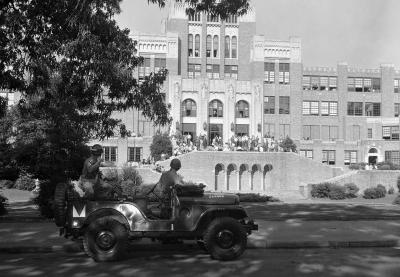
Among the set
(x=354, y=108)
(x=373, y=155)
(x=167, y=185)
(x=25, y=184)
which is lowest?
(x=25, y=184)

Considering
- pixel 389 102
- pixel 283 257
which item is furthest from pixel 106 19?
pixel 389 102

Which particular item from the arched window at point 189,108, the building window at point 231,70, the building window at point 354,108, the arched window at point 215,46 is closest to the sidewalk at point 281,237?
the arched window at point 189,108

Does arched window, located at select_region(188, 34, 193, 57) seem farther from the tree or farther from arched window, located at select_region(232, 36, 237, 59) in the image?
the tree

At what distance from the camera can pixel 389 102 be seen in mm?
78625

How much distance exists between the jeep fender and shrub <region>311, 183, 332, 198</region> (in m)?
35.0

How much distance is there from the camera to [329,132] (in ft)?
256

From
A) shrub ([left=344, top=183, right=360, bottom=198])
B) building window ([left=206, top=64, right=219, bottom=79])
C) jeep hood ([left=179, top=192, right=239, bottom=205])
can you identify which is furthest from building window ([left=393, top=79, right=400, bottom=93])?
Result: jeep hood ([left=179, top=192, right=239, bottom=205])

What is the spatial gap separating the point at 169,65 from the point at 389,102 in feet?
108

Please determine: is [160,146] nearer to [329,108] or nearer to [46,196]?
[329,108]

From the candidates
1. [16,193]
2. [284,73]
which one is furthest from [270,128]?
[16,193]

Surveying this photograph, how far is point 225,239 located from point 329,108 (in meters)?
70.1

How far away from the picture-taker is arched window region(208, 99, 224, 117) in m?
70.6

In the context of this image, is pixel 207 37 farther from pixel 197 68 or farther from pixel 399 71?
pixel 399 71

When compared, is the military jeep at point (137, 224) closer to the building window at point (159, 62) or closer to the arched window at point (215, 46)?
the building window at point (159, 62)
